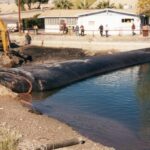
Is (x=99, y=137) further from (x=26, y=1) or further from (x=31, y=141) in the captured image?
(x=26, y=1)

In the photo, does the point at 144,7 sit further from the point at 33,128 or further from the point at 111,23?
the point at 33,128

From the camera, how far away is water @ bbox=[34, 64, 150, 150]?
26.6 m

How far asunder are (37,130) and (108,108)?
996cm

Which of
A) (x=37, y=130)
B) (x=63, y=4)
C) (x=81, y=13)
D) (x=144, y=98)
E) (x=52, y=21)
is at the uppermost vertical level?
(x=63, y=4)

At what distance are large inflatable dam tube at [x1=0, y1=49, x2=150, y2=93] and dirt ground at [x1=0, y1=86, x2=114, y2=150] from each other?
7.41 metres

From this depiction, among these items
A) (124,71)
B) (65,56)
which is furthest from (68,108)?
(65,56)

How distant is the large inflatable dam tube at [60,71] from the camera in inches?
1567

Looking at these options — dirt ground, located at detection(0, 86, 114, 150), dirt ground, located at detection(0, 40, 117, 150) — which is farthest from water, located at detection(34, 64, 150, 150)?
dirt ground, located at detection(0, 86, 114, 150)

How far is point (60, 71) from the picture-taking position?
45.6 metres

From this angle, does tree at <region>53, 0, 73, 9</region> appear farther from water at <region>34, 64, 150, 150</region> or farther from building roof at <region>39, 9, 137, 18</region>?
water at <region>34, 64, 150, 150</region>

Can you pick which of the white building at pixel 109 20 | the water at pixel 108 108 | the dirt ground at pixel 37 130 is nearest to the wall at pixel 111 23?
the white building at pixel 109 20

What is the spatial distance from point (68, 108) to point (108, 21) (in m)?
42.0

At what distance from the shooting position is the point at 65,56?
6256 centimetres

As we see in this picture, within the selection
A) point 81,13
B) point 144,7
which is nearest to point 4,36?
point 81,13
